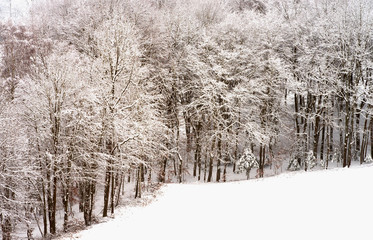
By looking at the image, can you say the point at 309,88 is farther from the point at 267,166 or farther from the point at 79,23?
the point at 79,23

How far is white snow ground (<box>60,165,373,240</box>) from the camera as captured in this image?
34.7ft

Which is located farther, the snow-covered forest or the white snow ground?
the snow-covered forest

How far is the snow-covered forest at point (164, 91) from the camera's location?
17031 mm

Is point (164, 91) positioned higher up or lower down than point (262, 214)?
higher up

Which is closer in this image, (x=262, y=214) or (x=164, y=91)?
(x=262, y=214)

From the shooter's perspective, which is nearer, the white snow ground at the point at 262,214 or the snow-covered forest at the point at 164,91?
the white snow ground at the point at 262,214

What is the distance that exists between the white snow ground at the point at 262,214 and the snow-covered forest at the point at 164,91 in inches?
142

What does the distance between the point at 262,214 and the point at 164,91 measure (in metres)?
17.4

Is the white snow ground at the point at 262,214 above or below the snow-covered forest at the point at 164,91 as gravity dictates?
below

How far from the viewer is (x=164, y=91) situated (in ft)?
92.0

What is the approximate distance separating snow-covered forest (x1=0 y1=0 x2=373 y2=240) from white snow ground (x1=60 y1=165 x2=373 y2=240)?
361cm

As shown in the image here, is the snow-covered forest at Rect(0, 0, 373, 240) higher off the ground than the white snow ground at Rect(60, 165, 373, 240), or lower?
higher

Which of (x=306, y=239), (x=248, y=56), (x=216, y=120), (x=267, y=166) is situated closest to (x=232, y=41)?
(x=248, y=56)

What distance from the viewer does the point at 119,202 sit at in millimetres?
22656
